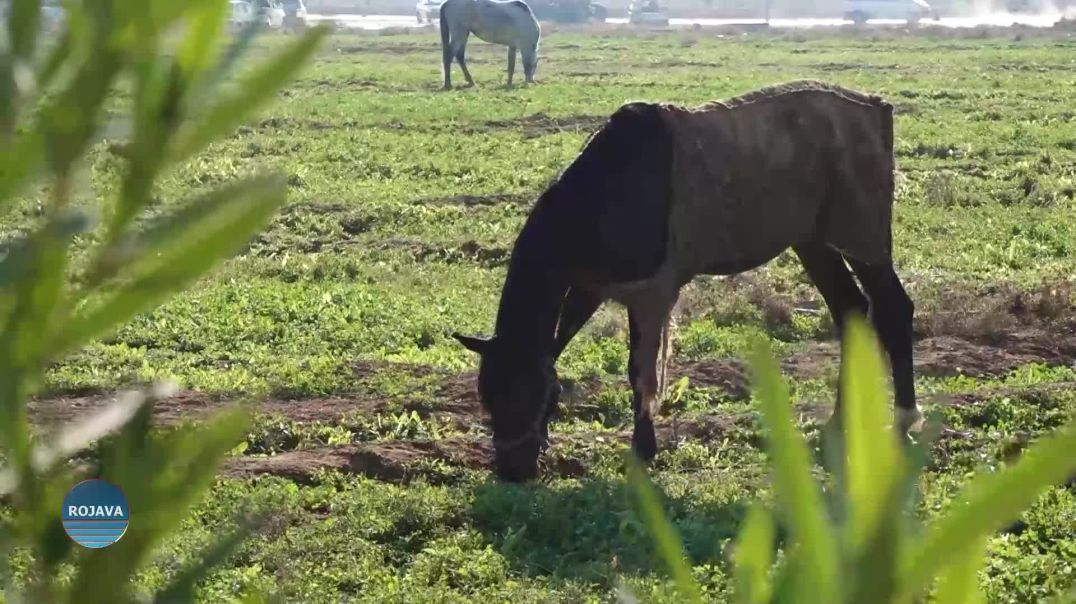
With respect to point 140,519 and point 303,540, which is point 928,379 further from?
point 140,519

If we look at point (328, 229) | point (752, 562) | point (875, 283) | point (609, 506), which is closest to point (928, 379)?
point (875, 283)

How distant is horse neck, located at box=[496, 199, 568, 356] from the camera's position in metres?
6.51

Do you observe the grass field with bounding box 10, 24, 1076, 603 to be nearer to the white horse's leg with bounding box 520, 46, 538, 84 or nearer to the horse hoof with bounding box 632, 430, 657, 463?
the horse hoof with bounding box 632, 430, 657, 463

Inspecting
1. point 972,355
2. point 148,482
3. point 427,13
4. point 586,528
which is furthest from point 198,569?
point 427,13

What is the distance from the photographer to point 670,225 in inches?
266

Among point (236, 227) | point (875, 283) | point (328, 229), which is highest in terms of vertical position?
point (236, 227)

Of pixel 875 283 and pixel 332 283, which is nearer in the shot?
pixel 875 283

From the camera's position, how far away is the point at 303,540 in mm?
5473

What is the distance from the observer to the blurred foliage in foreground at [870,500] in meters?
0.57

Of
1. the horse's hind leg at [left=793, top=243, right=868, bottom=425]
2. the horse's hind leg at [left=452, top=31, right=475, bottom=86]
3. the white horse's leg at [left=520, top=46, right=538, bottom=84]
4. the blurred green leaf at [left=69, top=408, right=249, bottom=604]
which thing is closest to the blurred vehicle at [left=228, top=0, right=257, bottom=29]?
the blurred green leaf at [left=69, top=408, right=249, bottom=604]

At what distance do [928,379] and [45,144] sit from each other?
302 inches

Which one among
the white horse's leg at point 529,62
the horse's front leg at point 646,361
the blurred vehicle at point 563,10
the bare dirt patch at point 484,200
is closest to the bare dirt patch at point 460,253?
the bare dirt patch at point 484,200

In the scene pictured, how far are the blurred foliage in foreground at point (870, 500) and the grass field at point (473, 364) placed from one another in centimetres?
6

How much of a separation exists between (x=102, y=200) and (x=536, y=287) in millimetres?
5933
